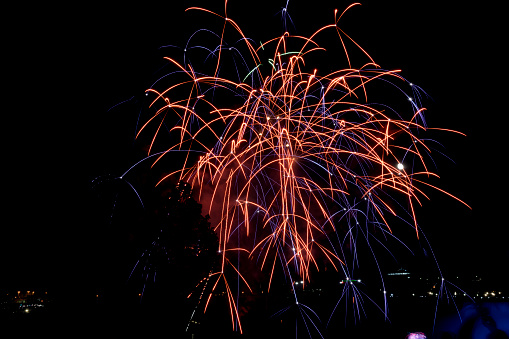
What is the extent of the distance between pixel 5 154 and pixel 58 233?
5.40 ft

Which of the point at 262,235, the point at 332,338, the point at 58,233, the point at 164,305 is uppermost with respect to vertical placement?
the point at 58,233

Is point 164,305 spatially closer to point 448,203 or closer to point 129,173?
point 129,173

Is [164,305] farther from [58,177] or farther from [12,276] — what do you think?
[58,177]

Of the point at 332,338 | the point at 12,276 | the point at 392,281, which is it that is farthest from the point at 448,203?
the point at 12,276

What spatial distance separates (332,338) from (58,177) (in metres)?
5.67

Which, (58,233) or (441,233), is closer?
(58,233)

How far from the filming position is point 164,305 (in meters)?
5.51

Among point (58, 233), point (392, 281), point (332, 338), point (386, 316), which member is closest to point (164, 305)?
point (58, 233)

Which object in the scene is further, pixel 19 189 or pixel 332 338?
pixel 332 338

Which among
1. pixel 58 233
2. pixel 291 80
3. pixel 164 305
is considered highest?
pixel 291 80

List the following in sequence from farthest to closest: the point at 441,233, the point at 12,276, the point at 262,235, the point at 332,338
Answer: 1. the point at 441,233
2. the point at 262,235
3. the point at 332,338
4. the point at 12,276

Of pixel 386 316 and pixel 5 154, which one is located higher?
pixel 5 154

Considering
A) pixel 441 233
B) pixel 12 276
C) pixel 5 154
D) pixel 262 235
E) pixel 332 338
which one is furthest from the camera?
pixel 441 233

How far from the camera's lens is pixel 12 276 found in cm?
529
